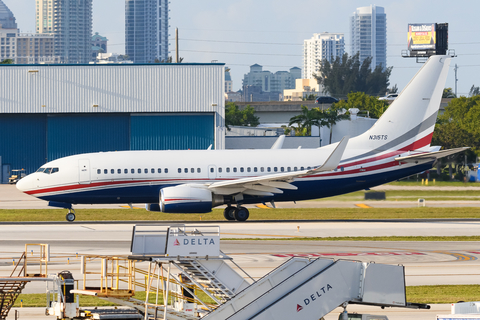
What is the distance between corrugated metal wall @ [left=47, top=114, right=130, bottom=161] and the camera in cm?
7212

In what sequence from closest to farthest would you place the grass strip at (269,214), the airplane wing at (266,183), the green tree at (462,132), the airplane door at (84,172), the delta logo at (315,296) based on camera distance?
1. the delta logo at (315,296)
2. the airplane wing at (266,183)
3. the airplane door at (84,172)
4. the grass strip at (269,214)
5. the green tree at (462,132)

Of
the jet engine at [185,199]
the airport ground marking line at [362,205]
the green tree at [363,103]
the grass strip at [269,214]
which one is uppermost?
the green tree at [363,103]

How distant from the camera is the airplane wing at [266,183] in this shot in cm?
3628

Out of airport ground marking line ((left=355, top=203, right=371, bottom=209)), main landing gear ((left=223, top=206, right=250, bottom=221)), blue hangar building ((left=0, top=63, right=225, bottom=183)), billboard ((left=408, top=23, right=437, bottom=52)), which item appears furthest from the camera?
billboard ((left=408, top=23, right=437, bottom=52))

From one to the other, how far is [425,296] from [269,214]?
82.0ft

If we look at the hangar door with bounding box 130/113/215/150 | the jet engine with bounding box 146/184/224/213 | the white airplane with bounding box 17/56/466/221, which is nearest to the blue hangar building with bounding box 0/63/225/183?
the hangar door with bounding box 130/113/215/150

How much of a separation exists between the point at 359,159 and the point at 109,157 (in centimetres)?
1521

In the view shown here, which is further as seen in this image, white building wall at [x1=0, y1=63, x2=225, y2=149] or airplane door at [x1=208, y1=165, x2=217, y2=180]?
white building wall at [x1=0, y1=63, x2=225, y2=149]

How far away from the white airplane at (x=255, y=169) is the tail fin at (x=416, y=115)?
6 centimetres

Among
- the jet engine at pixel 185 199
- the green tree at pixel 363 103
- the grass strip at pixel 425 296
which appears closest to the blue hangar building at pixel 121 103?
the jet engine at pixel 185 199

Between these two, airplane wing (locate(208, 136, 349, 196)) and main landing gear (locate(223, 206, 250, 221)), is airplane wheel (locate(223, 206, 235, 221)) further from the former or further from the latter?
airplane wing (locate(208, 136, 349, 196))

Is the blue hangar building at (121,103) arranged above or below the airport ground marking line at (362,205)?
above

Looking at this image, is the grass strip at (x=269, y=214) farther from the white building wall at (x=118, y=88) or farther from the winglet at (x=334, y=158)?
the white building wall at (x=118, y=88)

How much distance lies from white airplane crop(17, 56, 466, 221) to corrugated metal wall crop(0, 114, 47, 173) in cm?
3524
